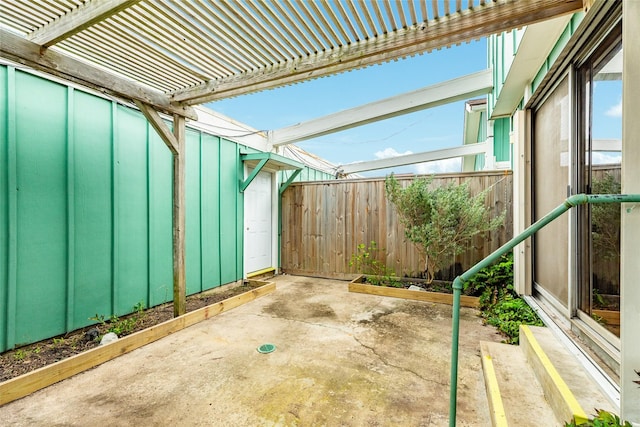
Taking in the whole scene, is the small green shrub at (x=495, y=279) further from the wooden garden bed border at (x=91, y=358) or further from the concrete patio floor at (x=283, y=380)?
the wooden garden bed border at (x=91, y=358)

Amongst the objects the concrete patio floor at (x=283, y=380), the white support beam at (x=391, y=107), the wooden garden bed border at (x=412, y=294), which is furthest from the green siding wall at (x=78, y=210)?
the wooden garden bed border at (x=412, y=294)

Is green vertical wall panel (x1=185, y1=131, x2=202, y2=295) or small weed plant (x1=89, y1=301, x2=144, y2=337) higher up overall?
green vertical wall panel (x1=185, y1=131, x2=202, y2=295)

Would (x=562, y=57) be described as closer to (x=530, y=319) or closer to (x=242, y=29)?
(x=530, y=319)

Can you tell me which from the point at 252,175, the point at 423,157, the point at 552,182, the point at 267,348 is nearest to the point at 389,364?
the point at 267,348

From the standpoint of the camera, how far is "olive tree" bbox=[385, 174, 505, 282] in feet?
12.9

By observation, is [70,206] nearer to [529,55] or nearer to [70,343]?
[70,343]

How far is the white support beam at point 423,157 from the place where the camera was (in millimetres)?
6791

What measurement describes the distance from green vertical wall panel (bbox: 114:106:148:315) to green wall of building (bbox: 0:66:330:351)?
0.01 metres

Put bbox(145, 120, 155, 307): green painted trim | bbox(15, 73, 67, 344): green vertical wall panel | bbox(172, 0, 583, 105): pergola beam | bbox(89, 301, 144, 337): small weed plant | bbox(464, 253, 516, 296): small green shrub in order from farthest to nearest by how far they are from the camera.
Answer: bbox(464, 253, 516, 296): small green shrub < bbox(145, 120, 155, 307): green painted trim < bbox(89, 301, 144, 337): small weed plant < bbox(15, 73, 67, 344): green vertical wall panel < bbox(172, 0, 583, 105): pergola beam

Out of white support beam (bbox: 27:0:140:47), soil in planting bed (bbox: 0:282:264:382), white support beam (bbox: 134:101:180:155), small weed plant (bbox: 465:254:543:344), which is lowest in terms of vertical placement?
soil in planting bed (bbox: 0:282:264:382)

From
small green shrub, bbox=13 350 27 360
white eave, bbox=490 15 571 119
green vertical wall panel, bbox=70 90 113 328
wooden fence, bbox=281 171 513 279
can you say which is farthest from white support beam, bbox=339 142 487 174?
small green shrub, bbox=13 350 27 360

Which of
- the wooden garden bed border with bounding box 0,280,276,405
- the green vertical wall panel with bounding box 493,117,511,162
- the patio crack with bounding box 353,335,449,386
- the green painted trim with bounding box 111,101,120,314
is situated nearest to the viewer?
the wooden garden bed border with bounding box 0,280,276,405

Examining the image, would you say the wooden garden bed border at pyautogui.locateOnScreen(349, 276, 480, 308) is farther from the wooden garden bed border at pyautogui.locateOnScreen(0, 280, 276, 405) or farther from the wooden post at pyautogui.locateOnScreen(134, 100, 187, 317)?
the wooden post at pyautogui.locateOnScreen(134, 100, 187, 317)

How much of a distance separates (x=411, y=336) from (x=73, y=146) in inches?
153
